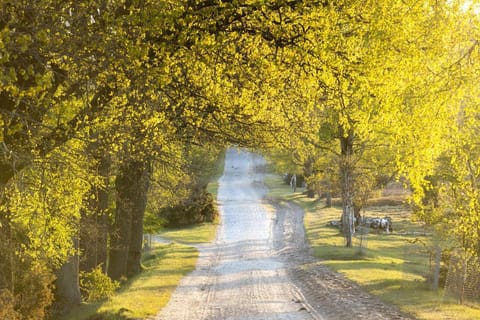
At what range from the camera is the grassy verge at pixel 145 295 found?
53.2ft

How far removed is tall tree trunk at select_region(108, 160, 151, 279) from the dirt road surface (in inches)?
102

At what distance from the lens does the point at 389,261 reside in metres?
30.8

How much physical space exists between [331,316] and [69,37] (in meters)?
10.7

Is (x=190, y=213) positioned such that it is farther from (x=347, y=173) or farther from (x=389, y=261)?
(x=389, y=261)

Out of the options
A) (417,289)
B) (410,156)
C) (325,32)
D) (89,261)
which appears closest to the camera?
(325,32)

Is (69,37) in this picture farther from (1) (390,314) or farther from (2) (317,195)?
Answer: (2) (317,195)

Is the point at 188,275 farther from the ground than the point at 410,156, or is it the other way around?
the point at 410,156

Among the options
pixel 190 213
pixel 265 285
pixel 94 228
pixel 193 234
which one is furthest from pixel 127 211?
pixel 190 213

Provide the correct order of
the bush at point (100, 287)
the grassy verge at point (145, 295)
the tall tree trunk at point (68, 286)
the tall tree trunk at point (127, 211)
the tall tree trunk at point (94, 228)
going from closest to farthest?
1. the grassy verge at point (145, 295)
2. the tall tree trunk at point (94, 228)
3. the bush at point (100, 287)
4. the tall tree trunk at point (68, 286)
5. the tall tree trunk at point (127, 211)

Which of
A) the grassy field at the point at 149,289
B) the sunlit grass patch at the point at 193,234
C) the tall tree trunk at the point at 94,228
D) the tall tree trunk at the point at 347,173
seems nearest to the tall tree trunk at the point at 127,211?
the tall tree trunk at the point at 94,228

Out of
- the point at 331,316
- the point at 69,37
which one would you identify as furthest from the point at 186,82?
the point at 331,316

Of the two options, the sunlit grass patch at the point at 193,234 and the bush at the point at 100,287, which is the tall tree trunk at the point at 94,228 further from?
the sunlit grass patch at the point at 193,234

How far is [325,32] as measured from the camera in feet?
29.5

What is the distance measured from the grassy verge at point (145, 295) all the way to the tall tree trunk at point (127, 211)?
94 centimetres
